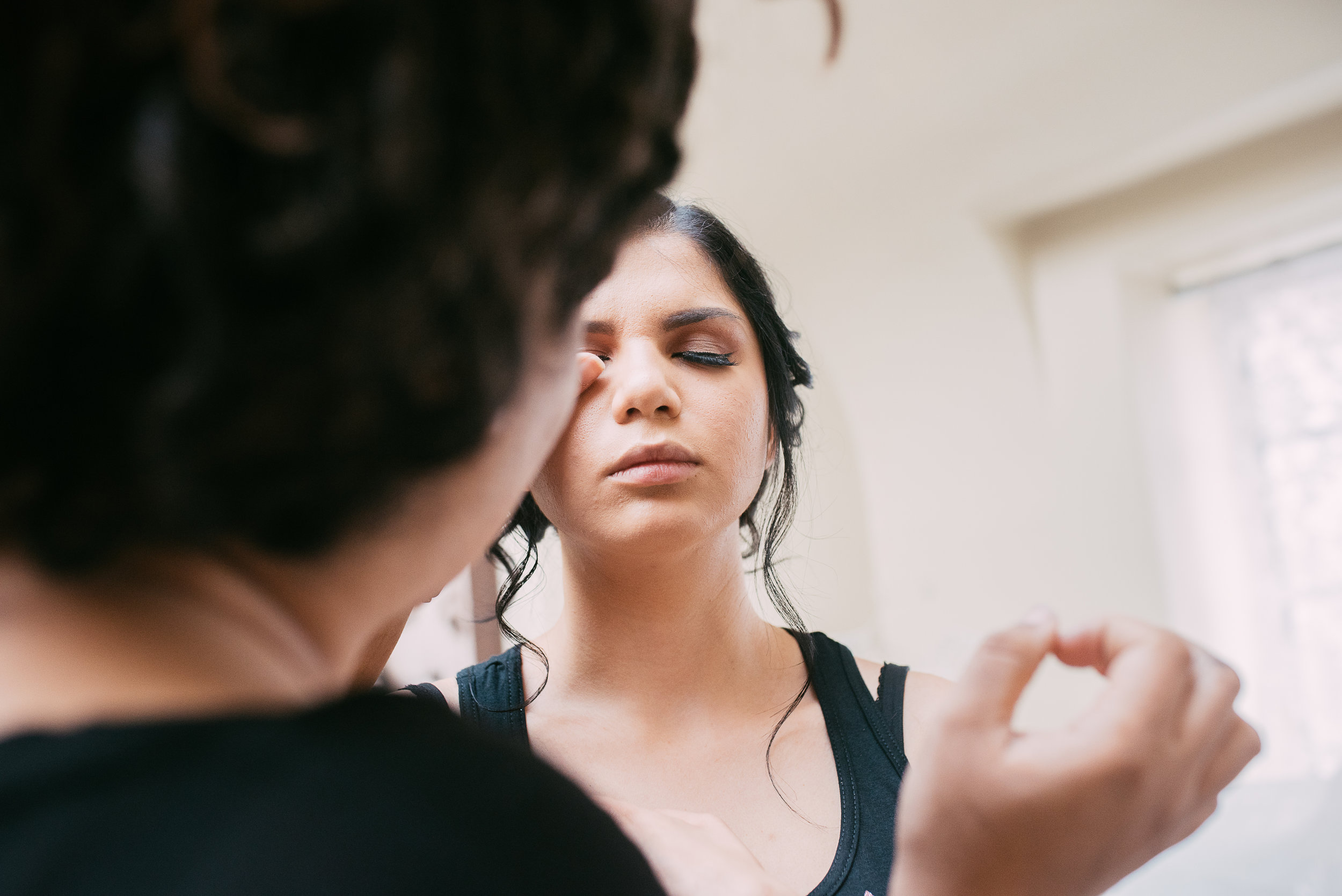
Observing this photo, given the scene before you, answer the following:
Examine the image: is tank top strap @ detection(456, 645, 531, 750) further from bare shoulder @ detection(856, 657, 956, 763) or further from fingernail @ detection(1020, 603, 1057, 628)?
fingernail @ detection(1020, 603, 1057, 628)

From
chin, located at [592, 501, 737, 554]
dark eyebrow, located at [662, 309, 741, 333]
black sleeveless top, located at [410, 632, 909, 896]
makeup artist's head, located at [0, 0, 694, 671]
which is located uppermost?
dark eyebrow, located at [662, 309, 741, 333]

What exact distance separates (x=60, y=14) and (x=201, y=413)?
3.9 inches

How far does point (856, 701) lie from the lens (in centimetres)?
85

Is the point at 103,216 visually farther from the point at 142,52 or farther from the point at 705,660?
the point at 705,660

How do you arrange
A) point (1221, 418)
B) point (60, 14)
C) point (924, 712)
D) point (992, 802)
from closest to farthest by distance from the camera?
1. point (60, 14)
2. point (992, 802)
3. point (924, 712)
4. point (1221, 418)

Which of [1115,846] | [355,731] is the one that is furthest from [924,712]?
[355,731]

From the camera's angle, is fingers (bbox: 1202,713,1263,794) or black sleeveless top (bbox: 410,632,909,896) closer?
fingers (bbox: 1202,713,1263,794)

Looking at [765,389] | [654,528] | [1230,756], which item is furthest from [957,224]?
[1230,756]

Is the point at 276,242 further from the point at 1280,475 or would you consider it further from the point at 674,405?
the point at 1280,475

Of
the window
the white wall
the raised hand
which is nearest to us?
the raised hand

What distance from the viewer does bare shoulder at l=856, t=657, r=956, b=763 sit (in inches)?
31.9

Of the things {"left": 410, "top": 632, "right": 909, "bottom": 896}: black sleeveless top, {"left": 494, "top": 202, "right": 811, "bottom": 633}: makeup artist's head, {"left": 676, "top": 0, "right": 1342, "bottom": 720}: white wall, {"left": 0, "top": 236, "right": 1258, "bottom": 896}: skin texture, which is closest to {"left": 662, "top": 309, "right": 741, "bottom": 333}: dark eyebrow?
{"left": 494, "top": 202, "right": 811, "bottom": 633}: makeup artist's head

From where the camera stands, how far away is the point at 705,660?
2.92ft

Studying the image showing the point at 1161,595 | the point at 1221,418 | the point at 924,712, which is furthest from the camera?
the point at 1221,418
